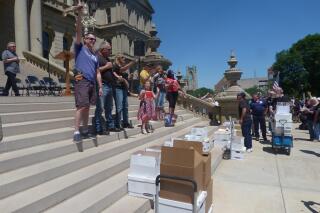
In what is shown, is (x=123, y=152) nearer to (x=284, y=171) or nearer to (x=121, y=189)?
(x=121, y=189)

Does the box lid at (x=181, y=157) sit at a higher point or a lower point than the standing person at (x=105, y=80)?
lower

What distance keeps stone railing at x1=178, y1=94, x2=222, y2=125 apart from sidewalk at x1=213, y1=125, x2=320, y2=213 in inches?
226

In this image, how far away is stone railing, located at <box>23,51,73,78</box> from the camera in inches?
726

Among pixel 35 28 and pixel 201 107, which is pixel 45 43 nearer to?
pixel 35 28

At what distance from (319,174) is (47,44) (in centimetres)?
2797

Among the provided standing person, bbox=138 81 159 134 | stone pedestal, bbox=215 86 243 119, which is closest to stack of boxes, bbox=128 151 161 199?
standing person, bbox=138 81 159 134

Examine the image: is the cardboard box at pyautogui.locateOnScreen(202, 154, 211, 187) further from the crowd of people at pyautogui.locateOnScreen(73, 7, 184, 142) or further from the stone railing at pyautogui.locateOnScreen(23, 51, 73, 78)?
the stone railing at pyautogui.locateOnScreen(23, 51, 73, 78)

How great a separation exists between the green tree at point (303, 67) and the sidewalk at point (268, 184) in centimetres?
A: 4283

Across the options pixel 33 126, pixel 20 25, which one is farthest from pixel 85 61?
pixel 20 25

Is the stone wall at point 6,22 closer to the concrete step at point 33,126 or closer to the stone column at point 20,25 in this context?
the stone column at point 20,25

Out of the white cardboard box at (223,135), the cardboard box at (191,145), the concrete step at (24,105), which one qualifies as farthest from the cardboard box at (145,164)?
the white cardboard box at (223,135)

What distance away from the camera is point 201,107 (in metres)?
15.8

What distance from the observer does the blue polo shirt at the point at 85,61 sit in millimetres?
5523

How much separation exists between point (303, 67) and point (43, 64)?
4302cm
